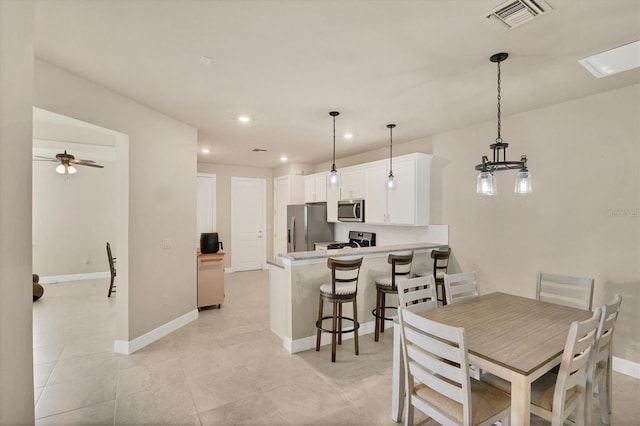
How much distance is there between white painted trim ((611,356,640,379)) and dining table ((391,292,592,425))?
1266 millimetres

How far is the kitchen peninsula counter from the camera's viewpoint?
3.29 metres

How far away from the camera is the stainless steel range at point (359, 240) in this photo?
5531 millimetres

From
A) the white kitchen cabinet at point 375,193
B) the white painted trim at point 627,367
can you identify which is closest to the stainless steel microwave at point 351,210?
the white kitchen cabinet at point 375,193

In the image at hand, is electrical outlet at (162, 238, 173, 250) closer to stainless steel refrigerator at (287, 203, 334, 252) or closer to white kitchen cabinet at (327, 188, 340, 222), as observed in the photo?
stainless steel refrigerator at (287, 203, 334, 252)

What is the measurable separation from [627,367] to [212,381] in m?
3.84

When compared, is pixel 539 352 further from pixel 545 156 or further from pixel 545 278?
pixel 545 156

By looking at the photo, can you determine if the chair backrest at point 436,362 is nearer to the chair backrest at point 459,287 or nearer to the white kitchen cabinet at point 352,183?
the chair backrest at point 459,287

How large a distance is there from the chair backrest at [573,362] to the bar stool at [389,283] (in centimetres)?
182

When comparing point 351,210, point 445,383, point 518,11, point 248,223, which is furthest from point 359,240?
point 518,11

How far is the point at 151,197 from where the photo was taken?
3471 mm

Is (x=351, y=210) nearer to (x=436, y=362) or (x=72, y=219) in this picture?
(x=436, y=362)

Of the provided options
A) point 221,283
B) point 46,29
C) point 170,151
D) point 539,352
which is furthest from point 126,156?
point 539,352

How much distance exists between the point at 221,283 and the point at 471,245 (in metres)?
3.65

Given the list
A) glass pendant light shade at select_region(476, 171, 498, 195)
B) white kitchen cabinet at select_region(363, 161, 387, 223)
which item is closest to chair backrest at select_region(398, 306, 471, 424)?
glass pendant light shade at select_region(476, 171, 498, 195)
